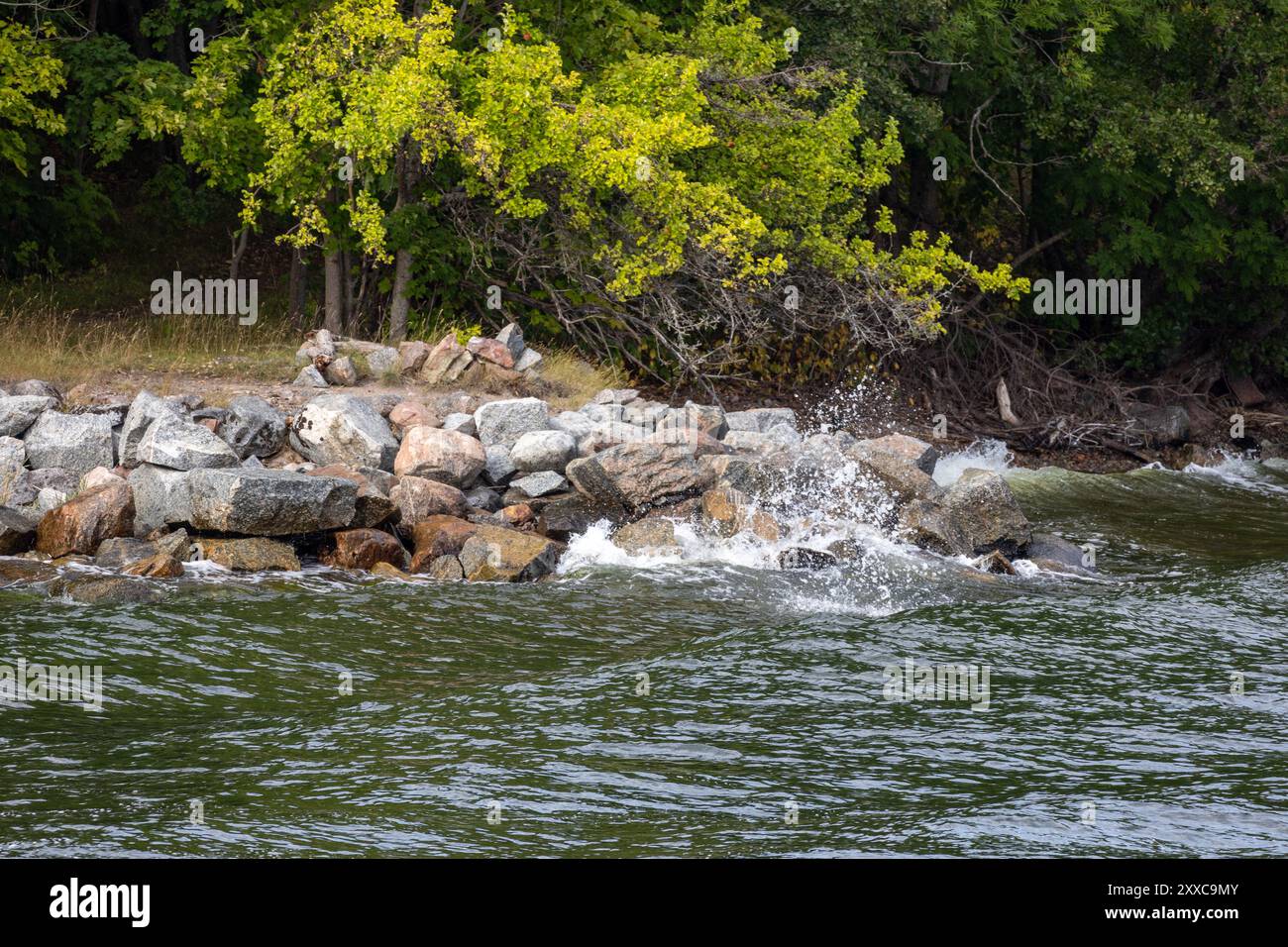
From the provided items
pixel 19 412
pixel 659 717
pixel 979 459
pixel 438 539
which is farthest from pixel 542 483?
pixel 979 459

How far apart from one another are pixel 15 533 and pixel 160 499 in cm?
144

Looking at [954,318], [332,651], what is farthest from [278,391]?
[954,318]

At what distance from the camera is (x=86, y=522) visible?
48.6ft

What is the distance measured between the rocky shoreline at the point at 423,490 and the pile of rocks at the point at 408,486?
22mm

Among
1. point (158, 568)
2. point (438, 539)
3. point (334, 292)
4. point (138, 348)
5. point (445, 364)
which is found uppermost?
point (334, 292)

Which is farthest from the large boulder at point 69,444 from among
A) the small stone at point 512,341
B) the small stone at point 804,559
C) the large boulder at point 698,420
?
the small stone at point 804,559

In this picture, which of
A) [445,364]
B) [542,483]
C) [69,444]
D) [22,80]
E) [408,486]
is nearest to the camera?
[408,486]

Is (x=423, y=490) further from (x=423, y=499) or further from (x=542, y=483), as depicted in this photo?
(x=542, y=483)

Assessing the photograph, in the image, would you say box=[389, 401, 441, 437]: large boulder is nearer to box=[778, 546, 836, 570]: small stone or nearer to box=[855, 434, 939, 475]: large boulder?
box=[778, 546, 836, 570]: small stone

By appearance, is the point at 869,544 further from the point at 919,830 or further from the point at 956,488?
the point at 919,830

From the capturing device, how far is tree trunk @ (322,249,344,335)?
23.5 meters

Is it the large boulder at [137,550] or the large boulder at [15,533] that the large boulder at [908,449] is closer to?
the large boulder at [137,550]

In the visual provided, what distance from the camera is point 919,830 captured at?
27.2 ft

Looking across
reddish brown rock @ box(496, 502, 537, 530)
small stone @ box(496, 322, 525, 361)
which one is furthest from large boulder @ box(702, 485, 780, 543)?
small stone @ box(496, 322, 525, 361)
